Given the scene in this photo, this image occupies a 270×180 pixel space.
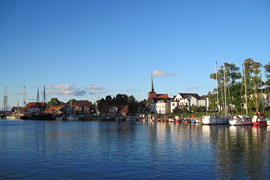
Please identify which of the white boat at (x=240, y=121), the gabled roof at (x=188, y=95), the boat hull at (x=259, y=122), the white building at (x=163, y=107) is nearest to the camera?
the boat hull at (x=259, y=122)

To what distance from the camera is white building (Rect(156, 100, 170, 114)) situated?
164000 mm

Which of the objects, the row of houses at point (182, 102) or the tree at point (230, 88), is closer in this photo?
the tree at point (230, 88)

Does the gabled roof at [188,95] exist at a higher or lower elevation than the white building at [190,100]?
higher

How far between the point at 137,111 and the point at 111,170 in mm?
160630

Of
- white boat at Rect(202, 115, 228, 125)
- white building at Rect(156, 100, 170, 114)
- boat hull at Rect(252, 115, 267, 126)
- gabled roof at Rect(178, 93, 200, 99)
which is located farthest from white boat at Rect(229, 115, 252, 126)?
white building at Rect(156, 100, 170, 114)

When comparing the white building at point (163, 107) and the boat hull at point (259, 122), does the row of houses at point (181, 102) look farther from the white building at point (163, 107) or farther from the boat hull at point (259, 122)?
the boat hull at point (259, 122)

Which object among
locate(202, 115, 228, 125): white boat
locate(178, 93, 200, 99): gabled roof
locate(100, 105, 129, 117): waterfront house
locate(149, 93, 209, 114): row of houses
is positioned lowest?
locate(202, 115, 228, 125): white boat

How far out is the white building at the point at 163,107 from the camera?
164 m

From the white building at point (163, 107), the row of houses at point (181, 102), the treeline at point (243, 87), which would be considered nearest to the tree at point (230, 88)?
the treeline at point (243, 87)

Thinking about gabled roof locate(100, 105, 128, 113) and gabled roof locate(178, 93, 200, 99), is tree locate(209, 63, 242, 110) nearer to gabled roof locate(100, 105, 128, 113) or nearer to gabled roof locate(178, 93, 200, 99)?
gabled roof locate(178, 93, 200, 99)

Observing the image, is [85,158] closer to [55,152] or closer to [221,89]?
[55,152]

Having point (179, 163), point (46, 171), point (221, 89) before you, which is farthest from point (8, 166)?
point (221, 89)

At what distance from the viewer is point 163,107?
165000 mm

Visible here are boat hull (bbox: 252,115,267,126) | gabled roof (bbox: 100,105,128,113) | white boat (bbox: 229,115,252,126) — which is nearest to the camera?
boat hull (bbox: 252,115,267,126)
